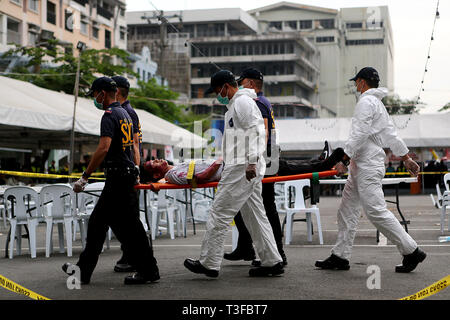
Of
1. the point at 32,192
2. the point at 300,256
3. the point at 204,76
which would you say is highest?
the point at 204,76

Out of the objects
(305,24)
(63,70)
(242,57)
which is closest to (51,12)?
(63,70)

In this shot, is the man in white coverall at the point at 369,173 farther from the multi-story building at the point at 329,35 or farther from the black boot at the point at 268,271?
the multi-story building at the point at 329,35

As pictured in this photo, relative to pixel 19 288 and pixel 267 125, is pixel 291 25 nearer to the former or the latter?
pixel 267 125

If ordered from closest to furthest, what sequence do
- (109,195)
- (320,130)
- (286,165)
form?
1. (109,195)
2. (286,165)
3. (320,130)

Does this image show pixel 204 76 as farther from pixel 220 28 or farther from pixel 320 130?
pixel 320 130

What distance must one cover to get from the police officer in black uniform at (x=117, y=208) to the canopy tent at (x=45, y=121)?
8.15m

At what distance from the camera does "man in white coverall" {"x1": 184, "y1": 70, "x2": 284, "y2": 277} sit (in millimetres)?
6801

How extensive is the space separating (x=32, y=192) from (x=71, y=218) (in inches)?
25.2

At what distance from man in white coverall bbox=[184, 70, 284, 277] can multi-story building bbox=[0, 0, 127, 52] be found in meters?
25.8

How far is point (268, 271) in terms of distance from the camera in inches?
279

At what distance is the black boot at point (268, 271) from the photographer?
23.2ft

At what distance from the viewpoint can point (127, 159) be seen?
697 cm
